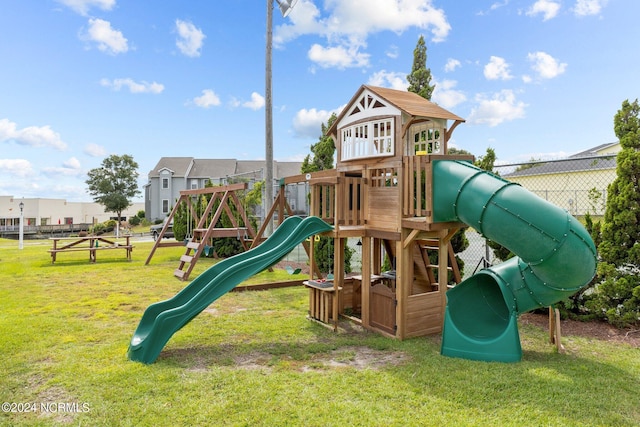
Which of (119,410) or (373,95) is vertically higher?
(373,95)

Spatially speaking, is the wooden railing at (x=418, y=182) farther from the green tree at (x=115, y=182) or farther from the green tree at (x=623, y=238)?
the green tree at (x=115, y=182)

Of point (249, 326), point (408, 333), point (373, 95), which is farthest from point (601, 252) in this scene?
point (249, 326)

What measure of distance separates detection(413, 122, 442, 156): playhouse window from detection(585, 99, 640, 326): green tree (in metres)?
2.96

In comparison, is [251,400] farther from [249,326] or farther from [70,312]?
[70,312]

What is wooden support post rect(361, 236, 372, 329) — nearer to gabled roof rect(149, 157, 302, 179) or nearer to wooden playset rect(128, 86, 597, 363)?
wooden playset rect(128, 86, 597, 363)

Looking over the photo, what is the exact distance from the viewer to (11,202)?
50.3m

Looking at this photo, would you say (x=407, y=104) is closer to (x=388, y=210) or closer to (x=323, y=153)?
(x=388, y=210)

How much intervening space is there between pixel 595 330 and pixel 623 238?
1635mm

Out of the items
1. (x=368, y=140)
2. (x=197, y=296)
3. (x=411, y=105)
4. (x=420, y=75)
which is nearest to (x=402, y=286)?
(x=368, y=140)

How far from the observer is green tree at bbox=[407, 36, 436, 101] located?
10375 millimetres

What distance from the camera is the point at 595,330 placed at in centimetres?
642

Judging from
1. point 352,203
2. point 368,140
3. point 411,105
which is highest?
point 411,105

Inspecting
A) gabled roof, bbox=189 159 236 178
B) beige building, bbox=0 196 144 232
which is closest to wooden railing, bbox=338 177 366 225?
gabled roof, bbox=189 159 236 178

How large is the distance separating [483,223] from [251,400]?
3721mm
